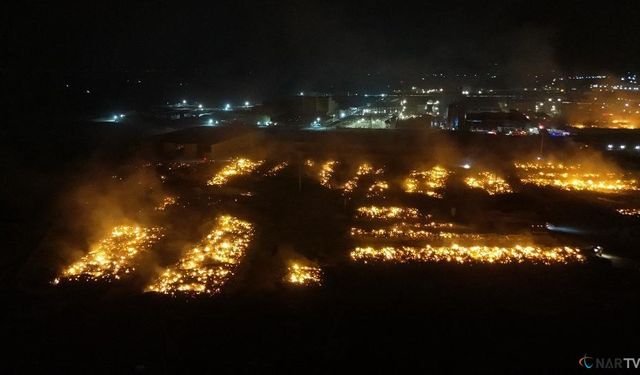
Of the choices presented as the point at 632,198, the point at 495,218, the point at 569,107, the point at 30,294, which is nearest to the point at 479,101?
the point at 569,107

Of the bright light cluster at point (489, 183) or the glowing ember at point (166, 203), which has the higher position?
the bright light cluster at point (489, 183)

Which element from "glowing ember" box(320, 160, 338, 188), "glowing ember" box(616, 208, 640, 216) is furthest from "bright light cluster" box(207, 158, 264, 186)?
"glowing ember" box(616, 208, 640, 216)

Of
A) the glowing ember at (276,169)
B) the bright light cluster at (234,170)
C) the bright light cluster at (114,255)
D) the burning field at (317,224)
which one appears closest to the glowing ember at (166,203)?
the burning field at (317,224)

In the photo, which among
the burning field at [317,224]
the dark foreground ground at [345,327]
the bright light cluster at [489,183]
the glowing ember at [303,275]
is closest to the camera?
the dark foreground ground at [345,327]

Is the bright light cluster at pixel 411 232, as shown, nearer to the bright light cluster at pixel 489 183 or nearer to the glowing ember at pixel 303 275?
the glowing ember at pixel 303 275

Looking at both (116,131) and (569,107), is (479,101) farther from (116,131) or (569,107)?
(116,131)

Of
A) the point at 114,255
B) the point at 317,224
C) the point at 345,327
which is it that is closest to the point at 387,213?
the point at 317,224
